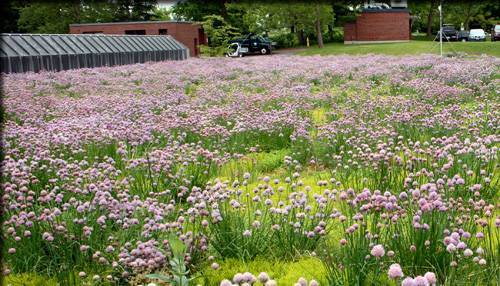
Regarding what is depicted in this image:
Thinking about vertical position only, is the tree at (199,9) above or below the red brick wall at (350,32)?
above

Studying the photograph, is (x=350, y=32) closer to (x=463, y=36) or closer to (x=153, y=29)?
(x=463, y=36)

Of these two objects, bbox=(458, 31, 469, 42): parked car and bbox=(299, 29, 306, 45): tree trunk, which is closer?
bbox=(458, 31, 469, 42): parked car

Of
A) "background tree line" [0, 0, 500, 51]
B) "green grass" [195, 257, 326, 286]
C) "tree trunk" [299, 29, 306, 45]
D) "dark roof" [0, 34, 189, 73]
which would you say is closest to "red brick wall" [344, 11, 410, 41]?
"background tree line" [0, 0, 500, 51]

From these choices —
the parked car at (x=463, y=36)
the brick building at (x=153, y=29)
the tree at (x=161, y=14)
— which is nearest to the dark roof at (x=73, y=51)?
the brick building at (x=153, y=29)

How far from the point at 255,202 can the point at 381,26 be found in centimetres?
6233

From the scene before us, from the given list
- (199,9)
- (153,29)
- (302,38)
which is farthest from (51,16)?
(302,38)

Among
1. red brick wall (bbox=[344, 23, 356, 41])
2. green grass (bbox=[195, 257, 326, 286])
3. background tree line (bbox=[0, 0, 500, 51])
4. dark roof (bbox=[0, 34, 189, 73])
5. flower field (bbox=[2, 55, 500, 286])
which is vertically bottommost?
green grass (bbox=[195, 257, 326, 286])

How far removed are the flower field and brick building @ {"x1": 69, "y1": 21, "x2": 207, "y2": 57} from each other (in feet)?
144

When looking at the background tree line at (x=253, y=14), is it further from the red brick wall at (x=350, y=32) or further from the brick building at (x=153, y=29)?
the brick building at (x=153, y=29)

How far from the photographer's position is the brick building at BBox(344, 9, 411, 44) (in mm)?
64312

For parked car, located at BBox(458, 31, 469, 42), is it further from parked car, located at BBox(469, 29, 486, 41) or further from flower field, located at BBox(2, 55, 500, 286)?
flower field, located at BBox(2, 55, 500, 286)

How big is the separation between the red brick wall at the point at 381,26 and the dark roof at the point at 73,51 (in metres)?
29.9

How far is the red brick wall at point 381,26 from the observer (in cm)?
6431

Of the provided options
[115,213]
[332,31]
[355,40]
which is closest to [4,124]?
[115,213]
